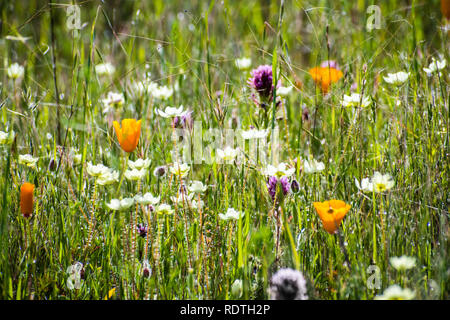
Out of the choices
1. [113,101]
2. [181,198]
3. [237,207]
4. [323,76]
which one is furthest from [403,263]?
[113,101]

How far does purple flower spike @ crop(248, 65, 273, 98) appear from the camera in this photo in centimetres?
169

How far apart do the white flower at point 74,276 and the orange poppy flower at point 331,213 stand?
0.63 m

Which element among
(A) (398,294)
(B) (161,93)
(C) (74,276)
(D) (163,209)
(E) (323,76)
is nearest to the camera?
(A) (398,294)

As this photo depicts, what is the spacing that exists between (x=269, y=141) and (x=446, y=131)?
0.57 meters

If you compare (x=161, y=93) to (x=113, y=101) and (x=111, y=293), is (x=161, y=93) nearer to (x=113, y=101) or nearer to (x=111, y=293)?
(x=113, y=101)

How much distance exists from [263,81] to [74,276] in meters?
0.90

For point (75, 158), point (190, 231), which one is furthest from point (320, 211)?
point (75, 158)

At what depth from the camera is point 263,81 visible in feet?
5.57

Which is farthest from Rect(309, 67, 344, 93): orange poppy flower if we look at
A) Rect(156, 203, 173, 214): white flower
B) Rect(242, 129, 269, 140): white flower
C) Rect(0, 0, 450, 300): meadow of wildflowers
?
Rect(156, 203, 173, 214): white flower

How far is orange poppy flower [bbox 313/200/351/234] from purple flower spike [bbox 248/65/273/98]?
24.4 inches

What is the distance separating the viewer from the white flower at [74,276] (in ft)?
4.04

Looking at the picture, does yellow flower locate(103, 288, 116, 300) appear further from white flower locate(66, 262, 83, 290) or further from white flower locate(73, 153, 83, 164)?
white flower locate(73, 153, 83, 164)

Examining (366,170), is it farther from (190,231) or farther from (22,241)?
(22,241)
